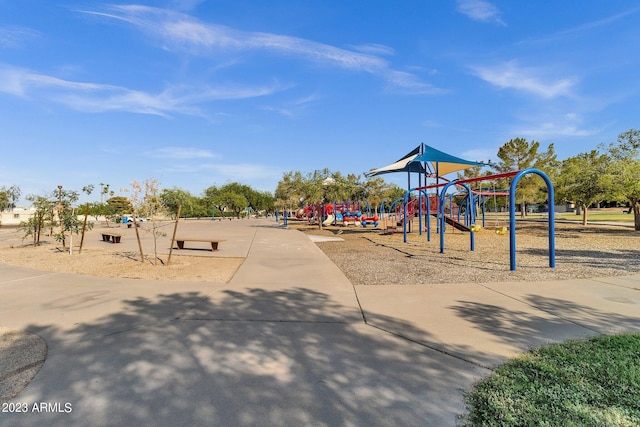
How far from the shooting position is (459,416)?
2.52m

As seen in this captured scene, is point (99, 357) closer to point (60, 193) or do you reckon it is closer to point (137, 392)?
point (137, 392)

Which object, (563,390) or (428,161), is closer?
(563,390)

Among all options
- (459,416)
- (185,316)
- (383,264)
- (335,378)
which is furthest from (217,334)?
(383,264)

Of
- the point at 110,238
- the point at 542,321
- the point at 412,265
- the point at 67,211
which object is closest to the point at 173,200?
the point at 110,238

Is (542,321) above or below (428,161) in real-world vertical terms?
below

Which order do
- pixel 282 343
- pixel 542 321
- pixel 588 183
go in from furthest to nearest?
pixel 588 183
pixel 542 321
pixel 282 343

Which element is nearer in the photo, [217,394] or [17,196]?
[217,394]

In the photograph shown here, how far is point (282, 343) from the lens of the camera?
3926 millimetres

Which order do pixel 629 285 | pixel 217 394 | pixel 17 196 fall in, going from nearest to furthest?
pixel 217 394 < pixel 629 285 < pixel 17 196

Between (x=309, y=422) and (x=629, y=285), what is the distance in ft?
23.7

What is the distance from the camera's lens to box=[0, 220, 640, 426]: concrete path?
2.65m

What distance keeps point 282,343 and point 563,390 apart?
8.85ft

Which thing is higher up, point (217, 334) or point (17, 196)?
point (17, 196)

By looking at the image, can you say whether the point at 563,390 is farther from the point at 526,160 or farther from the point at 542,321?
the point at 526,160
